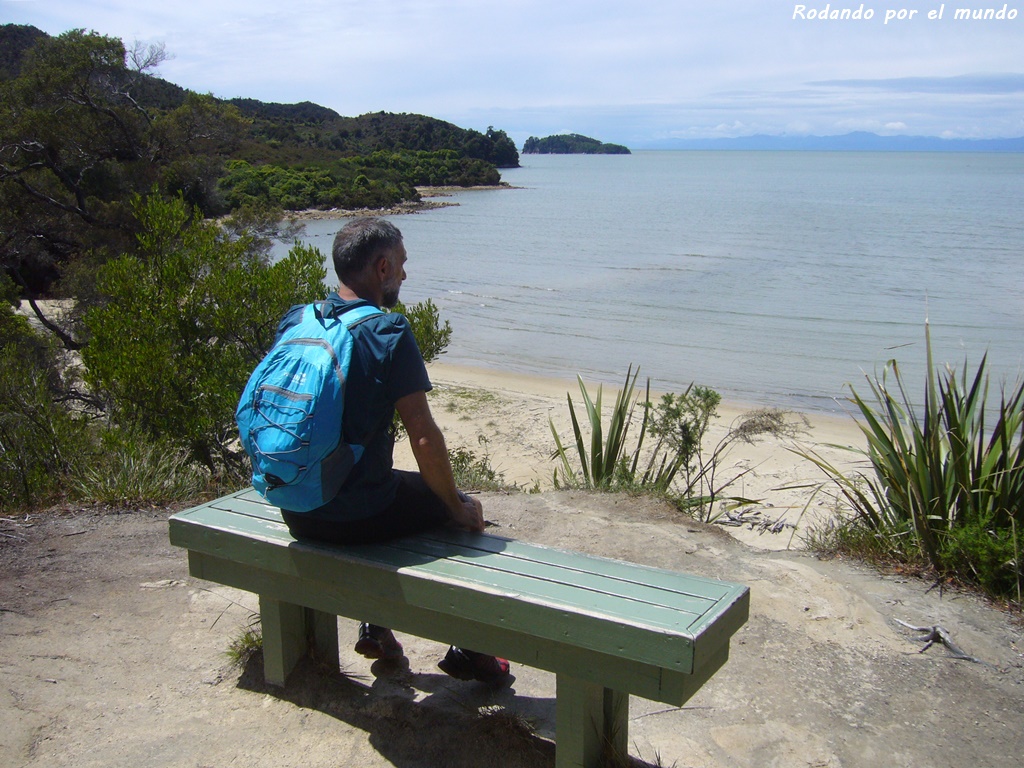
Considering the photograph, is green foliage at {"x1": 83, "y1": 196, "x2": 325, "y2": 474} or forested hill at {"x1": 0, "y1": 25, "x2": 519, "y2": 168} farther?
forested hill at {"x1": 0, "y1": 25, "x2": 519, "y2": 168}

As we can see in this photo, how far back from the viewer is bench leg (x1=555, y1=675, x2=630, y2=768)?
7.62ft

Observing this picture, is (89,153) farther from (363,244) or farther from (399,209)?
(399,209)

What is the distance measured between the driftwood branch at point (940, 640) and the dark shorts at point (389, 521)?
6.93 feet

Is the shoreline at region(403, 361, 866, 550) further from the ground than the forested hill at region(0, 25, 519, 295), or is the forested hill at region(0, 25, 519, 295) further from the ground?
the forested hill at region(0, 25, 519, 295)

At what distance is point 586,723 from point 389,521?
0.78 metres

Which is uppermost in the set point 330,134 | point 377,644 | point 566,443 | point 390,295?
point 330,134

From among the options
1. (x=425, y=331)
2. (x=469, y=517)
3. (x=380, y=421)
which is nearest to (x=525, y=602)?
(x=469, y=517)

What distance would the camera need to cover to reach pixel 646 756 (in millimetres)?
2682

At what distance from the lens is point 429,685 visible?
10.0 feet

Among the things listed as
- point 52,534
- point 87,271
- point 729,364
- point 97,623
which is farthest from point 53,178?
point 97,623

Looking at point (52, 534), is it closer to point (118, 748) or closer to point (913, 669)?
point (118, 748)

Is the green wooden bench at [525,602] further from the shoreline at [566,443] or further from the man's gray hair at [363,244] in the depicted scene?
the shoreline at [566,443]

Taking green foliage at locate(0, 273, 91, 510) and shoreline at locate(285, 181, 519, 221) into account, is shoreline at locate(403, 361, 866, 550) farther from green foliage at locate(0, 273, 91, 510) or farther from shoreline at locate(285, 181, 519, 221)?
shoreline at locate(285, 181, 519, 221)

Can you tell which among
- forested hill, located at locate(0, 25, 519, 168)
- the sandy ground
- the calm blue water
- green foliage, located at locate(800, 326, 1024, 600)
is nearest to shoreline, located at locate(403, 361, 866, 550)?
the calm blue water
